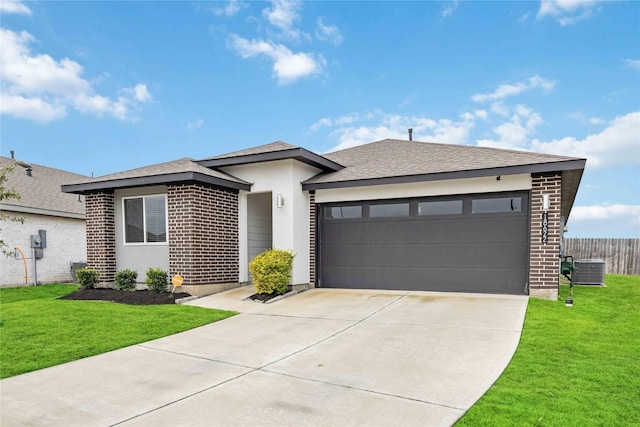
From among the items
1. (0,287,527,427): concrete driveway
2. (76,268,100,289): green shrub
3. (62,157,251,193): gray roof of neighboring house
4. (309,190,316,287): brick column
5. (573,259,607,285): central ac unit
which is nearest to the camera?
(0,287,527,427): concrete driveway

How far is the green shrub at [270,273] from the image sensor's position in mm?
9188

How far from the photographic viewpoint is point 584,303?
8164mm

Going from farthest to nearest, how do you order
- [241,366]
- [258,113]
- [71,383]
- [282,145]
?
[258,113], [282,145], [241,366], [71,383]

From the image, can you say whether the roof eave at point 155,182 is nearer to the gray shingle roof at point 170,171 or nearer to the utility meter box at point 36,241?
the gray shingle roof at point 170,171


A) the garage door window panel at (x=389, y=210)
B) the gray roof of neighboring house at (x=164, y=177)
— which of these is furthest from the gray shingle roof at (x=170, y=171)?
the garage door window panel at (x=389, y=210)

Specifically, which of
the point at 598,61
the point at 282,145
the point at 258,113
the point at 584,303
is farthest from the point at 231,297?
the point at 598,61

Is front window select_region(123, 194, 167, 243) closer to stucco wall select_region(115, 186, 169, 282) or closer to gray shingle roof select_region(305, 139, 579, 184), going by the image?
stucco wall select_region(115, 186, 169, 282)

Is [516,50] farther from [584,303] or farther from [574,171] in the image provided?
[584,303]

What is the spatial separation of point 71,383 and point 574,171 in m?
9.88

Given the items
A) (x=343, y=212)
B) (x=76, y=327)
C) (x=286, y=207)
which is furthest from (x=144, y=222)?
(x=343, y=212)

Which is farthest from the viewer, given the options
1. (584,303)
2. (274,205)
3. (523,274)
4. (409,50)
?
(409,50)

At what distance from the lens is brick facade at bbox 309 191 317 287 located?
10781mm

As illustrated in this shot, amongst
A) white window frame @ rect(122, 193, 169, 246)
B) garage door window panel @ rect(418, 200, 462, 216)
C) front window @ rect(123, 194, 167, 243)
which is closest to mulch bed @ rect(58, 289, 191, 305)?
white window frame @ rect(122, 193, 169, 246)

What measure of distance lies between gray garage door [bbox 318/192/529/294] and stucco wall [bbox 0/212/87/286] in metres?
11.5
